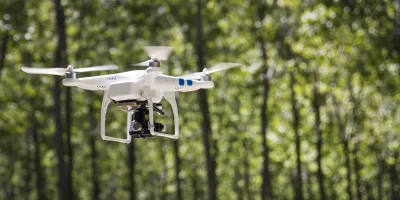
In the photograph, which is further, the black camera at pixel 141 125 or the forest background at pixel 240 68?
the forest background at pixel 240 68

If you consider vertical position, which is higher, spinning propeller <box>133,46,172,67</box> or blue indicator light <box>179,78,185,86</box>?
spinning propeller <box>133,46,172,67</box>

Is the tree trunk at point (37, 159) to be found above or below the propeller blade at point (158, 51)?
below

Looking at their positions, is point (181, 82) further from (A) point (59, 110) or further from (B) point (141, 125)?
(A) point (59, 110)

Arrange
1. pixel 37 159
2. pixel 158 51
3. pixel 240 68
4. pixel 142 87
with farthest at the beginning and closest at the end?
pixel 37 159
pixel 240 68
pixel 142 87
pixel 158 51

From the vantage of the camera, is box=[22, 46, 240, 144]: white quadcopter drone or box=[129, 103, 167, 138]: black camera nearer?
box=[22, 46, 240, 144]: white quadcopter drone

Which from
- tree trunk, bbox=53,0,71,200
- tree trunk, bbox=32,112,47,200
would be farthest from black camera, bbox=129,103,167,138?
tree trunk, bbox=32,112,47,200

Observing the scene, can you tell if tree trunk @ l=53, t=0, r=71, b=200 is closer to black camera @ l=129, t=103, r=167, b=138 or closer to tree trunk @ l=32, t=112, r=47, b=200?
black camera @ l=129, t=103, r=167, b=138

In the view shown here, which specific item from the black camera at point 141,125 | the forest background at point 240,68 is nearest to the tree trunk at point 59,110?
the forest background at point 240,68

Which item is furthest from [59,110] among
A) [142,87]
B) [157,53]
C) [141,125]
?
[157,53]

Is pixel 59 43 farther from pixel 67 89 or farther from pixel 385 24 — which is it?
pixel 385 24

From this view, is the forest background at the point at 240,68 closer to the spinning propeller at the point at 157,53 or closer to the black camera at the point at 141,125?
the black camera at the point at 141,125

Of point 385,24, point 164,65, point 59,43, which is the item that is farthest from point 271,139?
point 59,43
